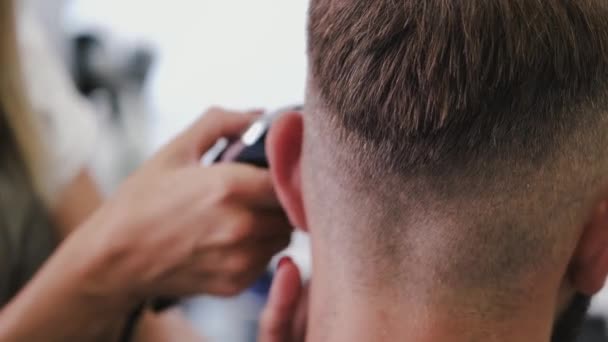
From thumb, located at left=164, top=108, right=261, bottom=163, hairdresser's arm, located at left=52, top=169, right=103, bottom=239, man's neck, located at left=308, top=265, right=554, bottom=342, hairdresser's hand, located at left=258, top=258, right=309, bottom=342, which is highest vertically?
thumb, located at left=164, top=108, right=261, bottom=163

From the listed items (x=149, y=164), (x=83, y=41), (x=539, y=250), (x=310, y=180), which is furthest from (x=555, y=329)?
(x=83, y=41)

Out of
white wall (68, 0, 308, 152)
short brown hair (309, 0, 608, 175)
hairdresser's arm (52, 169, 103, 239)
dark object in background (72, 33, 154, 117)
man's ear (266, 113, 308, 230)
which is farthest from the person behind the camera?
dark object in background (72, 33, 154, 117)

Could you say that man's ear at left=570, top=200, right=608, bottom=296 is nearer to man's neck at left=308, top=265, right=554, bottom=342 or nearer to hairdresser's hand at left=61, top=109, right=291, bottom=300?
man's neck at left=308, top=265, right=554, bottom=342

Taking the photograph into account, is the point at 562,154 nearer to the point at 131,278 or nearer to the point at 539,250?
the point at 539,250

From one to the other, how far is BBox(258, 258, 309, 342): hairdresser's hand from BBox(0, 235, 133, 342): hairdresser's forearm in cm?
24

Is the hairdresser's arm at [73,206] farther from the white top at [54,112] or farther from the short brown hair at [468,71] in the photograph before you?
the short brown hair at [468,71]

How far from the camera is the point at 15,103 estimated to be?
1205mm

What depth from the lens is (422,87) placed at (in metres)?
0.52

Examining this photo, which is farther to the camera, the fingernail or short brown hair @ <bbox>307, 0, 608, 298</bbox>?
the fingernail

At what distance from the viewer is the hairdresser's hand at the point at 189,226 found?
802 millimetres

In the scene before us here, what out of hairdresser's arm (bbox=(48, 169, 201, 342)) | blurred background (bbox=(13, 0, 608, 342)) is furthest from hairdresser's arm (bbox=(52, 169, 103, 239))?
blurred background (bbox=(13, 0, 608, 342))

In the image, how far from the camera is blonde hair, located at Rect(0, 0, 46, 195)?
1161 mm

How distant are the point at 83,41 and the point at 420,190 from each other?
46.9 inches

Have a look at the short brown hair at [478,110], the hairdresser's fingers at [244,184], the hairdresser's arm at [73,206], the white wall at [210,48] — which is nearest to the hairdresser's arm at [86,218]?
the hairdresser's arm at [73,206]
